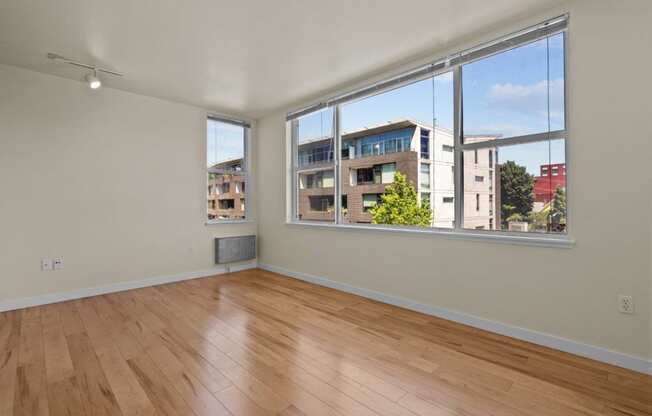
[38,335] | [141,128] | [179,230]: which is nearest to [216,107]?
[141,128]

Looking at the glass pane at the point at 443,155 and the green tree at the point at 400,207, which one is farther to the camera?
the green tree at the point at 400,207

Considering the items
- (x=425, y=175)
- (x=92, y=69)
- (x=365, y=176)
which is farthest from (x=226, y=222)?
(x=425, y=175)

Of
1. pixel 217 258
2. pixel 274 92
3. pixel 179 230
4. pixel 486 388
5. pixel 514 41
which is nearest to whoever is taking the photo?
pixel 486 388

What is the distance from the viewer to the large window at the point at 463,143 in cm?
253

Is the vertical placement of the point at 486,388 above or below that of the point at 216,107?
below

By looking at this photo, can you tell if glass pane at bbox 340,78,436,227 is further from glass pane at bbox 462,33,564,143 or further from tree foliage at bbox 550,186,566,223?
tree foliage at bbox 550,186,566,223

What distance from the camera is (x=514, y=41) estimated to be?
8.68ft

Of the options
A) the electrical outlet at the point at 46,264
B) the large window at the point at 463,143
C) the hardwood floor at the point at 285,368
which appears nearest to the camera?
the hardwood floor at the point at 285,368

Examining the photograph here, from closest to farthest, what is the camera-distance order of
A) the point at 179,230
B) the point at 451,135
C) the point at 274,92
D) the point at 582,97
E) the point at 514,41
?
1. the point at 582,97
2. the point at 514,41
3. the point at 451,135
4. the point at 274,92
5. the point at 179,230

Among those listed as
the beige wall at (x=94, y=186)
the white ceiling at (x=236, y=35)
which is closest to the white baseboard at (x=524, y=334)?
the white ceiling at (x=236, y=35)

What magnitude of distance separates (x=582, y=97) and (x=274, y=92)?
10.8ft

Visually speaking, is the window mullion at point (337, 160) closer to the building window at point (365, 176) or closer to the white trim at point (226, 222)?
the building window at point (365, 176)

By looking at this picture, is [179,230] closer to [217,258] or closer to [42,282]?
[217,258]

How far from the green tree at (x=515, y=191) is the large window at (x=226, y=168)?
3970mm
